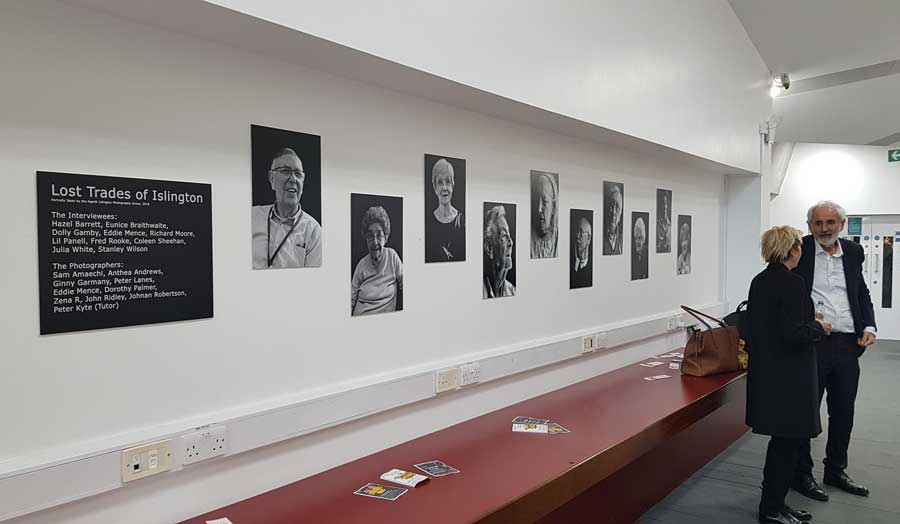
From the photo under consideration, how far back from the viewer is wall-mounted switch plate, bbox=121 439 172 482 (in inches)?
61.7

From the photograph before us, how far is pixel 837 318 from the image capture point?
337 cm

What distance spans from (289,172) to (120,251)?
598mm

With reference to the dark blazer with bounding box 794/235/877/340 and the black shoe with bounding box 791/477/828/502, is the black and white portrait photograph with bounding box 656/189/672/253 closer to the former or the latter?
the dark blazer with bounding box 794/235/877/340

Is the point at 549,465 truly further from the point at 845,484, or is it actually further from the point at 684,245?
the point at 684,245

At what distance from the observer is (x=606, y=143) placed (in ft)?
11.8

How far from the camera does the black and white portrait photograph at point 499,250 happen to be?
281 centimetres

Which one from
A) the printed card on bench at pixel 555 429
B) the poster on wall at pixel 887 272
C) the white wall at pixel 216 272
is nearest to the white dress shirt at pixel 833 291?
the printed card on bench at pixel 555 429

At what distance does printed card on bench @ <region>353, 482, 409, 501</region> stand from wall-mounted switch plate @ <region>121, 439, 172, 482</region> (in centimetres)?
61

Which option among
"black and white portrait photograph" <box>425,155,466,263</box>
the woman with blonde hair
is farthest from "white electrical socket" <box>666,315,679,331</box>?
"black and white portrait photograph" <box>425,155,466,263</box>

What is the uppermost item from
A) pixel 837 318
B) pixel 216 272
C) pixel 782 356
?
pixel 216 272

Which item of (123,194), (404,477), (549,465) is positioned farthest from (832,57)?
(123,194)

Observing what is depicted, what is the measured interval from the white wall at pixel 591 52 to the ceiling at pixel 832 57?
0.90 feet

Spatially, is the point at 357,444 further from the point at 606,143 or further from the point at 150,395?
the point at 606,143

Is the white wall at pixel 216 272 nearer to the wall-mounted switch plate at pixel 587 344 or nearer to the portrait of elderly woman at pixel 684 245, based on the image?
A: the wall-mounted switch plate at pixel 587 344
